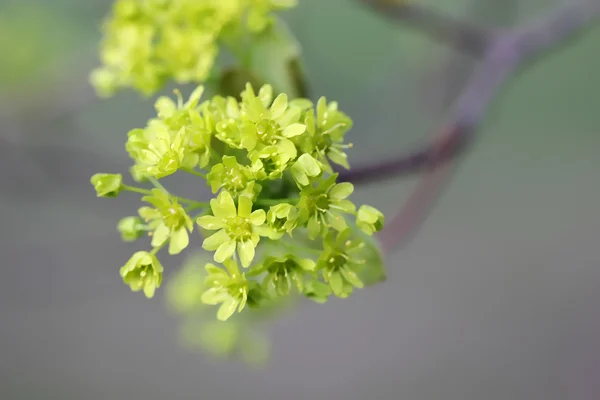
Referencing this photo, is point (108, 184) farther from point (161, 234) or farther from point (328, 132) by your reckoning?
point (328, 132)

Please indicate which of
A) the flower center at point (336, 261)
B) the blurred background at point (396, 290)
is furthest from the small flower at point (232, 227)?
the blurred background at point (396, 290)

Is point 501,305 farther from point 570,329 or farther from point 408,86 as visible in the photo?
point 408,86

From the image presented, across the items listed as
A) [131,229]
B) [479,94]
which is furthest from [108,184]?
[479,94]

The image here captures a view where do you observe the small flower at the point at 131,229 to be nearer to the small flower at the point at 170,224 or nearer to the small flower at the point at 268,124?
the small flower at the point at 170,224

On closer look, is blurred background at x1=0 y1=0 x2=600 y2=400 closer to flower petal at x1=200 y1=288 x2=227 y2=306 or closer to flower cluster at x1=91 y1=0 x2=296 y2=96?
flower cluster at x1=91 y1=0 x2=296 y2=96

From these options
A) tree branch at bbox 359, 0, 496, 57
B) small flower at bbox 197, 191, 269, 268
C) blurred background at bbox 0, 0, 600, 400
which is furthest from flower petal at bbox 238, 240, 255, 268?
blurred background at bbox 0, 0, 600, 400
